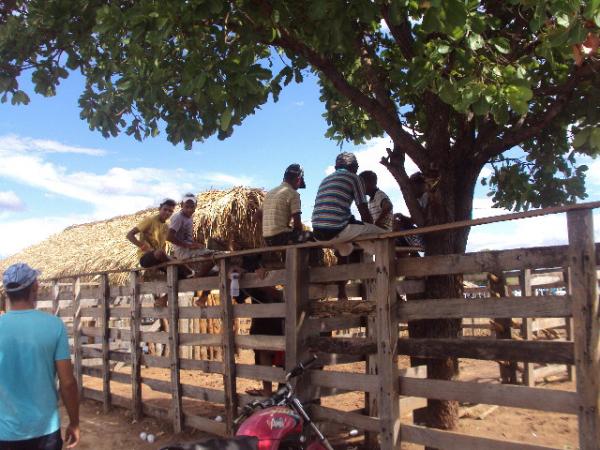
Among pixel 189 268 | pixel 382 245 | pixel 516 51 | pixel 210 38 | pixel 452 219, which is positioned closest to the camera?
pixel 382 245

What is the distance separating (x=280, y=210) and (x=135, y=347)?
3665 millimetres

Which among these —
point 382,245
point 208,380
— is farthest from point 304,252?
point 208,380

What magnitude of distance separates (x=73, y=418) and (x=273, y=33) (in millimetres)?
3729

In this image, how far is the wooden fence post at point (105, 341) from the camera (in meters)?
9.44

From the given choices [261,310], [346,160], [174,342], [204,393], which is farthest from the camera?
[174,342]

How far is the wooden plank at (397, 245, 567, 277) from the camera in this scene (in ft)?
13.1

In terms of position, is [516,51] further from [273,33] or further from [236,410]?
[236,410]

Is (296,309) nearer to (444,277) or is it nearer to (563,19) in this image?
(444,277)

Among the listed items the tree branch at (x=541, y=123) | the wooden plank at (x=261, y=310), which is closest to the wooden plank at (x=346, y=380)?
the wooden plank at (x=261, y=310)

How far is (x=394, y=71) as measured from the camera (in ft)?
18.1

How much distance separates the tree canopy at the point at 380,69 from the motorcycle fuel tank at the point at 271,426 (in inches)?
87.2

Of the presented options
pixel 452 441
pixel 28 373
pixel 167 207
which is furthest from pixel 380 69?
pixel 28 373

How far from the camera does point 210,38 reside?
5.35 m

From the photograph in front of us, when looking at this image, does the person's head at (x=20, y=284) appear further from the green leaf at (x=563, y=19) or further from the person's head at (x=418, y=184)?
the person's head at (x=418, y=184)
